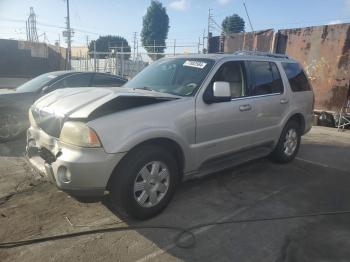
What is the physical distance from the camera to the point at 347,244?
338cm

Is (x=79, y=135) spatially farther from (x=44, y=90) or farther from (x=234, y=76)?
(x=44, y=90)

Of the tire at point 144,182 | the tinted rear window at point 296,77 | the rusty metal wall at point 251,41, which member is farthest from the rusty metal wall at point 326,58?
the tire at point 144,182

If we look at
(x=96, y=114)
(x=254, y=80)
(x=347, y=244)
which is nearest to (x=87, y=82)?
(x=254, y=80)

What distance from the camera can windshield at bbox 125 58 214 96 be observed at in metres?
4.19

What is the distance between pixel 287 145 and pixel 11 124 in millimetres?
5377

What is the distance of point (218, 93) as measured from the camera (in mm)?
3934

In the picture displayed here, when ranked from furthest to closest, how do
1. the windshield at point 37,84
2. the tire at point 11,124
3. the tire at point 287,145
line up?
the windshield at point 37,84
the tire at point 11,124
the tire at point 287,145

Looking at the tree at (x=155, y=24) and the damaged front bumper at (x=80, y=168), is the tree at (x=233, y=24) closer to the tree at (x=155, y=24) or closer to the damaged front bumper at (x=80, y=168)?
the tree at (x=155, y=24)

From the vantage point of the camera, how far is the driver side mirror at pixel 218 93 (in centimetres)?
394

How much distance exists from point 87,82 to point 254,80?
436 centimetres

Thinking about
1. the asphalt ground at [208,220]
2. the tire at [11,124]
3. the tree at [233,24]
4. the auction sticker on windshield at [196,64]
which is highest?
the tree at [233,24]

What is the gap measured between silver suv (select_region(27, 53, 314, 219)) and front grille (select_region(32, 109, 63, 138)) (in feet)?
0.04

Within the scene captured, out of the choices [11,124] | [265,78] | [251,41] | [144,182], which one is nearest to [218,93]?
[144,182]

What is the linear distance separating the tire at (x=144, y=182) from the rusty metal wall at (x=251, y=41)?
9292 mm
